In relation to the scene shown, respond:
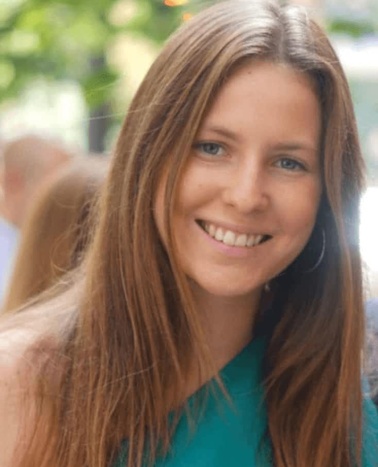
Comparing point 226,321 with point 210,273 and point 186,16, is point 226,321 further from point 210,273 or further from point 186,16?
point 186,16

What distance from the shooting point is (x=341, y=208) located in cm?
196

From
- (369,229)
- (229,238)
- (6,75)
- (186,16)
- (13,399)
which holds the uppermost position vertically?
(186,16)

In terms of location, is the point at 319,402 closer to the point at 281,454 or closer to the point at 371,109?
the point at 281,454

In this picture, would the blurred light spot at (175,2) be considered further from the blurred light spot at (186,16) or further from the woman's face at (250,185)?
the woman's face at (250,185)

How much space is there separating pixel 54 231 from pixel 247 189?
2.74 ft

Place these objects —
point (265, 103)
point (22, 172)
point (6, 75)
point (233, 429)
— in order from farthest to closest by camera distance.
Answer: point (22, 172)
point (6, 75)
point (233, 429)
point (265, 103)

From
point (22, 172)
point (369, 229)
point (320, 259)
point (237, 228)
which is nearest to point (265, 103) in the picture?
point (237, 228)

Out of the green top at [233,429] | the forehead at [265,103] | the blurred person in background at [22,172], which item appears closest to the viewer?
the forehead at [265,103]

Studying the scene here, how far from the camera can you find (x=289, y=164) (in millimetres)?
1907

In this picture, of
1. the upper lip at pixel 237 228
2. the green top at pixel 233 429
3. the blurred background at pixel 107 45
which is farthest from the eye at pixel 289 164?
the blurred background at pixel 107 45

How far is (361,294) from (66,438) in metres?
0.53

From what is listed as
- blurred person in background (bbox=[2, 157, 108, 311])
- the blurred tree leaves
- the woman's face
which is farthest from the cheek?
the blurred tree leaves

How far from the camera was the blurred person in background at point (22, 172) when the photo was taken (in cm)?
332

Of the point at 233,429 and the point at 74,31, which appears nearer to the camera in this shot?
the point at 233,429
